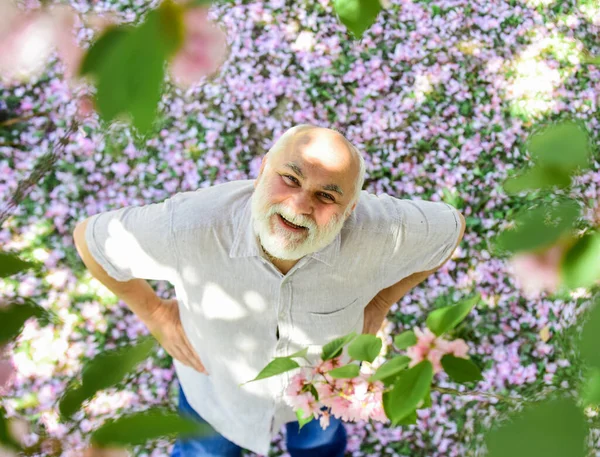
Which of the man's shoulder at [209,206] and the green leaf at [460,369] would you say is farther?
the man's shoulder at [209,206]

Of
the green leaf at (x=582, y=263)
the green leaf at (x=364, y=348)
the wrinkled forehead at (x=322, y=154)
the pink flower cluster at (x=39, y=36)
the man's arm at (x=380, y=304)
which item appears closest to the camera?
the pink flower cluster at (x=39, y=36)

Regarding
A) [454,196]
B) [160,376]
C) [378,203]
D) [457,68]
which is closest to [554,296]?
[454,196]

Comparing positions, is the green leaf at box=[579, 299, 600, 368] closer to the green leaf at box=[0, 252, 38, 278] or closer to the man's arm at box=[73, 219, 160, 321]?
the green leaf at box=[0, 252, 38, 278]

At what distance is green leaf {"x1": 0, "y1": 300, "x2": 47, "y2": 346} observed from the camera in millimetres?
466

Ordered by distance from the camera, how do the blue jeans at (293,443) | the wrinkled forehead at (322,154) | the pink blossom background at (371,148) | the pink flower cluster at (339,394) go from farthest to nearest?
the pink blossom background at (371,148)
the blue jeans at (293,443)
the wrinkled forehead at (322,154)
the pink flower cluster at (339,394)

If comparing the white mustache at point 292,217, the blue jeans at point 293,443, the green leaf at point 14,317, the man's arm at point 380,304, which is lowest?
the blue jeans at point 293,443

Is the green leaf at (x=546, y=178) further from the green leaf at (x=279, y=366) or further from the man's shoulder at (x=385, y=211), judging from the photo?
the man's shoulder at (x=385, y=211)

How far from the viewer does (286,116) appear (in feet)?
10.7

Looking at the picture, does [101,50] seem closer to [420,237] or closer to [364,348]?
[364,348]

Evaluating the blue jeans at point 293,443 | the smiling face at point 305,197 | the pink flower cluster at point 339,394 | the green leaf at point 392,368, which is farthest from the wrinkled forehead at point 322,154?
the blue jeans at point 293,443

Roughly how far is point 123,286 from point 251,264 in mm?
453

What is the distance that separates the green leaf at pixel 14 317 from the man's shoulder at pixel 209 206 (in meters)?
0.86

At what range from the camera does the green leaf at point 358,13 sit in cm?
46

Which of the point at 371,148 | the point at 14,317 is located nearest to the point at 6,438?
the point at 14,317
